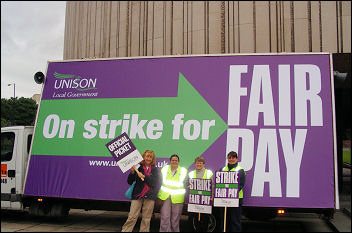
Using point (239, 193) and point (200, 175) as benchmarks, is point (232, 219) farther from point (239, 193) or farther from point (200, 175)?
point (200, 175)

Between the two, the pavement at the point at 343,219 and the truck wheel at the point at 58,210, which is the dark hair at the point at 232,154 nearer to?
the pavement at the point at 343,219

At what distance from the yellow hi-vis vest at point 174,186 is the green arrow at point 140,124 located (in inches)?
14.0

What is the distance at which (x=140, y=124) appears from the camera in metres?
7.63

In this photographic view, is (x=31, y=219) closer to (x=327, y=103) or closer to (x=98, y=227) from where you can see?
(x=98, y=227)

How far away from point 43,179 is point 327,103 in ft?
20.1

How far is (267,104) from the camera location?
7.21m

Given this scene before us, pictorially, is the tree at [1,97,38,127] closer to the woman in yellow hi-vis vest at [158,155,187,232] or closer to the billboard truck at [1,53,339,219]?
the billboard truck at [1,53,339,219]

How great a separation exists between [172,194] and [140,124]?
1.64 meters

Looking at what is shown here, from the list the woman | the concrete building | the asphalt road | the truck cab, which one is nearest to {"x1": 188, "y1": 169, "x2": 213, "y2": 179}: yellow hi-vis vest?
the woman

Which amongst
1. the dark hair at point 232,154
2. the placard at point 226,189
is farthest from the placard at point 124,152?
the dark hair at point 232,154

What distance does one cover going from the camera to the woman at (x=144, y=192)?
6.97 metres

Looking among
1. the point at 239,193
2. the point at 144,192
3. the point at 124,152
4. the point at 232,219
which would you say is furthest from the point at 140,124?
the point at 232,219

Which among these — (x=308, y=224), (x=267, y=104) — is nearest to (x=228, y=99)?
(x=267, y=104)

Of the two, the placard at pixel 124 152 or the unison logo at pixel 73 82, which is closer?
the placard at pixel 124 152
